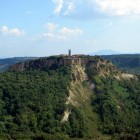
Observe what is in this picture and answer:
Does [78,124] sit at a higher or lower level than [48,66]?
lower

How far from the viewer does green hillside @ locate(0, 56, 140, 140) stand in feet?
371

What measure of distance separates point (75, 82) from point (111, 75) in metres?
15.9

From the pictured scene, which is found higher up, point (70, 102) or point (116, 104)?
point (70, 102)

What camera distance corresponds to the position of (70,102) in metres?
124

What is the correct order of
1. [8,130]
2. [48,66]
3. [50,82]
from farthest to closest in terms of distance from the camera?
1. [48,66]
2. [50,82]
3. [8,130]

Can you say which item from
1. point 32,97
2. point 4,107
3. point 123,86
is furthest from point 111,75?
point 4,107

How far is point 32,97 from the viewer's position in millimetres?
123250

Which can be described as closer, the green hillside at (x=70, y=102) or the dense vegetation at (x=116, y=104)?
the green hillside at (x=70, y=102)

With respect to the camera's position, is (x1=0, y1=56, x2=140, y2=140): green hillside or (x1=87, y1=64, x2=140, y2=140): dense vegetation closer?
(x1=0, y1=56, x2=140, y2=140): green hillside

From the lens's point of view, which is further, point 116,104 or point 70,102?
point 116,104

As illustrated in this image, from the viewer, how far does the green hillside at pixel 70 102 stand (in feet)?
371

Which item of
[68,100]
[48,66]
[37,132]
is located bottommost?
[37,132]

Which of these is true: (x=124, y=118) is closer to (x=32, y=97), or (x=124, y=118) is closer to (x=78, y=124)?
(x=78, y=124)

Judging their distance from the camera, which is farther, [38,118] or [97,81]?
[97,81]
